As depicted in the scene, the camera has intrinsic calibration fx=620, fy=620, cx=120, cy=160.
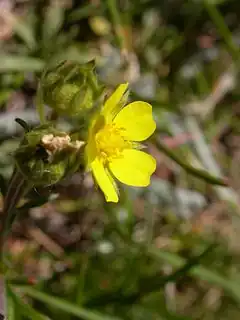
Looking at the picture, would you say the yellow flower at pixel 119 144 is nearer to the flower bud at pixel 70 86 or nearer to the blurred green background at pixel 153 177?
the flower bud at pixel 70 86

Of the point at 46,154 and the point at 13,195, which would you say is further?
the point at 13,195

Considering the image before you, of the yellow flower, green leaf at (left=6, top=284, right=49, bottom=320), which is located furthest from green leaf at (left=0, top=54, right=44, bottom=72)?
green leaf at (left=6, top=284, right=49, bottom=320)

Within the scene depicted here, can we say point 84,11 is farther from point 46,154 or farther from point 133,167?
point 46,154

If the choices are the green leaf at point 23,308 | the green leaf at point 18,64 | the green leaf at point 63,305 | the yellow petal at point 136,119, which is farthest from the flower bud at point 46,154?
the green leaf at point 18,64

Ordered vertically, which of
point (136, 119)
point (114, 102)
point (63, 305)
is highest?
point (114, 102)

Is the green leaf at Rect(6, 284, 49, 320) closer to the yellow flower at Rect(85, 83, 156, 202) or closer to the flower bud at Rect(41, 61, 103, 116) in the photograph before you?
the yellow flower at Rect(85, 83, 156, 202)

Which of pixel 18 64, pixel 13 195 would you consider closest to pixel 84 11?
pixel 18 64
